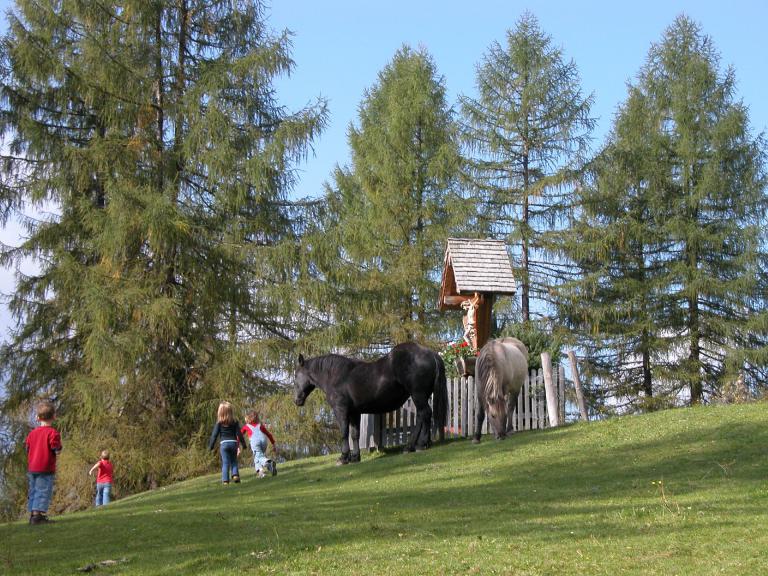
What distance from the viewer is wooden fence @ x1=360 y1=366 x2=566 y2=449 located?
1736cm

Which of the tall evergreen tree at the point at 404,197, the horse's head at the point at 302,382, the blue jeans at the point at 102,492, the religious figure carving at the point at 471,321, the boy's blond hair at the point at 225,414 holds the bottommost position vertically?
the blue jeans at the point at 102,492

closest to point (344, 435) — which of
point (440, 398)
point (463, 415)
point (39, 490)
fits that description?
point (440, 398)

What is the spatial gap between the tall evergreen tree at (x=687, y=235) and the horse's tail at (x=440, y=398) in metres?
13.3

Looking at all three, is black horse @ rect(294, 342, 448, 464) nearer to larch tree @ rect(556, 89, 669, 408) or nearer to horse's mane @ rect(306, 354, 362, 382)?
horse's mane @ rect(306, 354, 362, 382)

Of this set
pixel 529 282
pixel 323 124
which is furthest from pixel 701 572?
pixel 529 282

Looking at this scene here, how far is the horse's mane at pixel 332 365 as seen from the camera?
1714cm

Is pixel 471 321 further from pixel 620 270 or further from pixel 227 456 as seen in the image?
pixel 620 270

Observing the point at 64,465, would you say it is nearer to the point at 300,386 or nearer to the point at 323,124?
the point at 300,386

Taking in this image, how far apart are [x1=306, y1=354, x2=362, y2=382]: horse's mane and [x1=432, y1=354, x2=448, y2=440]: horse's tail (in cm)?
154

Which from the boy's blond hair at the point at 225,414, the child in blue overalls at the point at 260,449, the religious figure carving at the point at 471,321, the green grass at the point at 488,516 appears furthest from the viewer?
the religious figure carving at the point at 471,321

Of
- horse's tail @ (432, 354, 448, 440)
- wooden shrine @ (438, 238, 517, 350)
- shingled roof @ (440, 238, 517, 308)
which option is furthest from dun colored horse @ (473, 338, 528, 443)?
shingled roof @ (440, 238, 517, 308)

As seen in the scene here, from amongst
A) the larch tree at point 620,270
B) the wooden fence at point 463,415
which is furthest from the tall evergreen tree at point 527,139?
the wooden fence at point 463,415

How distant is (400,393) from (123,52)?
41.2ft

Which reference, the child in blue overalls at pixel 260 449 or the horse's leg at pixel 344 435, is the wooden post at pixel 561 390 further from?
the child in blue overalls at pixel 260 449
